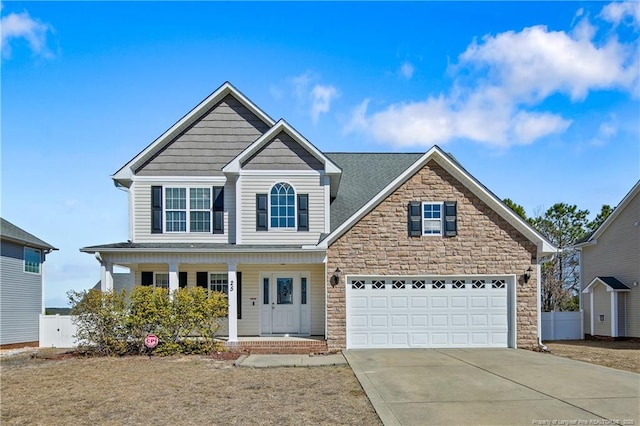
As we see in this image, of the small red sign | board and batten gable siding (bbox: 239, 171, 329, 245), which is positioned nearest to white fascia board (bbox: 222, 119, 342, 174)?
board and batten gable siding (bbox: 239, 171, 329, 245)

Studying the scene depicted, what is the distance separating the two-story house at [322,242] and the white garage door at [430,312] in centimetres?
3

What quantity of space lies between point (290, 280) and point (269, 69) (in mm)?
7283

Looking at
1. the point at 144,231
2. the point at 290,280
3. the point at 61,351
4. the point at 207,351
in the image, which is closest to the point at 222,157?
the point at 144,231

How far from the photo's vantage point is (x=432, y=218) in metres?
16.5

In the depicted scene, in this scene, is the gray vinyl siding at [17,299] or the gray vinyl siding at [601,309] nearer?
the gray vinyl siding at [17,299]

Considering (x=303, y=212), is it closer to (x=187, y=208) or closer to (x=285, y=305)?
(x=285, y=305)

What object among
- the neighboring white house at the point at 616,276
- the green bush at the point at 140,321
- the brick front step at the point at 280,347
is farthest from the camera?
the neighboring white house at the point at 616,276

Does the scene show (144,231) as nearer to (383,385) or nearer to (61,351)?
(61,351)

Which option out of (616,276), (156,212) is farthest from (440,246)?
(616,276)

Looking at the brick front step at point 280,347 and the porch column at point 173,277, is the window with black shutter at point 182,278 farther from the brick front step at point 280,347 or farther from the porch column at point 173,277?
the brick front step at point 280,347

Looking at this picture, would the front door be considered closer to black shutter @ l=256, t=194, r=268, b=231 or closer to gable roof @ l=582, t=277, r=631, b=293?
black shutter @ l=256, t=194, r=268, b=231

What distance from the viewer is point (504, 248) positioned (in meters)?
16.3

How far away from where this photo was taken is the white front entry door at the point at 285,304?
18.3 meters

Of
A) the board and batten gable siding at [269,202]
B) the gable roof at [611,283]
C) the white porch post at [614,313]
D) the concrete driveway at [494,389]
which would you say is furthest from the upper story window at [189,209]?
the white porch post at [614,313]
